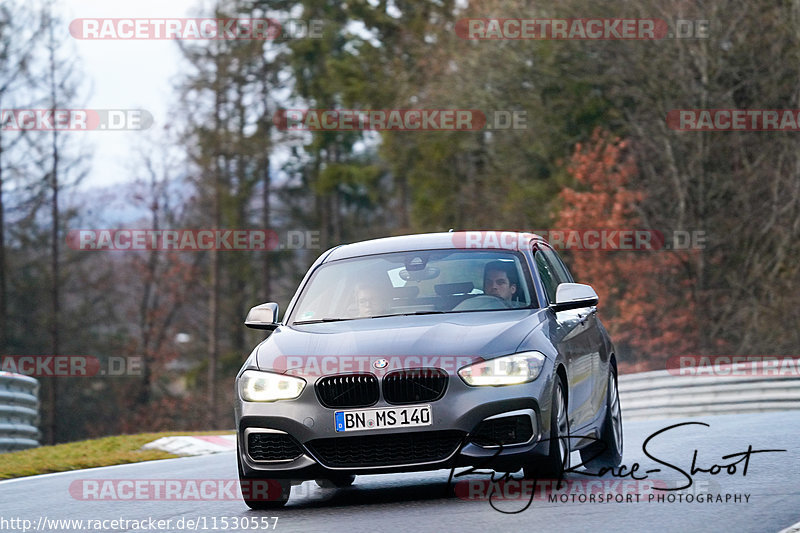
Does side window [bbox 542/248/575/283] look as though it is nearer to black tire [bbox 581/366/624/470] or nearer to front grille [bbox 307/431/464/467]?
black tire [bbox 581/366/624/470]

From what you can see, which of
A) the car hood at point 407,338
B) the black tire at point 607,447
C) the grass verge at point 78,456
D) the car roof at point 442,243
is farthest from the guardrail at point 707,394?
the car hood at point 407,338

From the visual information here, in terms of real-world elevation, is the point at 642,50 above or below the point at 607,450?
above

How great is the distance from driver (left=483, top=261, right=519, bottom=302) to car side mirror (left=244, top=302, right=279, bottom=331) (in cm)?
141

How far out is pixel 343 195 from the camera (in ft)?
194

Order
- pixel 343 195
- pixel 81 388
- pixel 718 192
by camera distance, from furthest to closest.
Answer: pixel 343 195, pixel 81 388, pixel 718 192

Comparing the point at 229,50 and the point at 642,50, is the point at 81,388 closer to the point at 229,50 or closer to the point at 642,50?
the point at 229,50

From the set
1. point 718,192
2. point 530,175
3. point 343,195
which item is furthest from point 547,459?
point 343,195

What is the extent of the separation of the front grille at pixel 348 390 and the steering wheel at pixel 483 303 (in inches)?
48.2

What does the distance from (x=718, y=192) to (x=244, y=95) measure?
68.2ft

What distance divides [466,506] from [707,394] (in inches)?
494

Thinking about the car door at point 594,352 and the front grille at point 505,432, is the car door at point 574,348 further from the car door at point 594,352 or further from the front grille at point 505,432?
the front grille at point 505,432

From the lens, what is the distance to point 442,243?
377 inches

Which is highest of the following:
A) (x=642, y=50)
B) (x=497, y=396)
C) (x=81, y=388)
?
(x=642, y=50)

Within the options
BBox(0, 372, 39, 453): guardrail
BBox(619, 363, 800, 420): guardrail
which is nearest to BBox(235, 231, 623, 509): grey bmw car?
BBox(0, 372, 39, 453): guardrail
